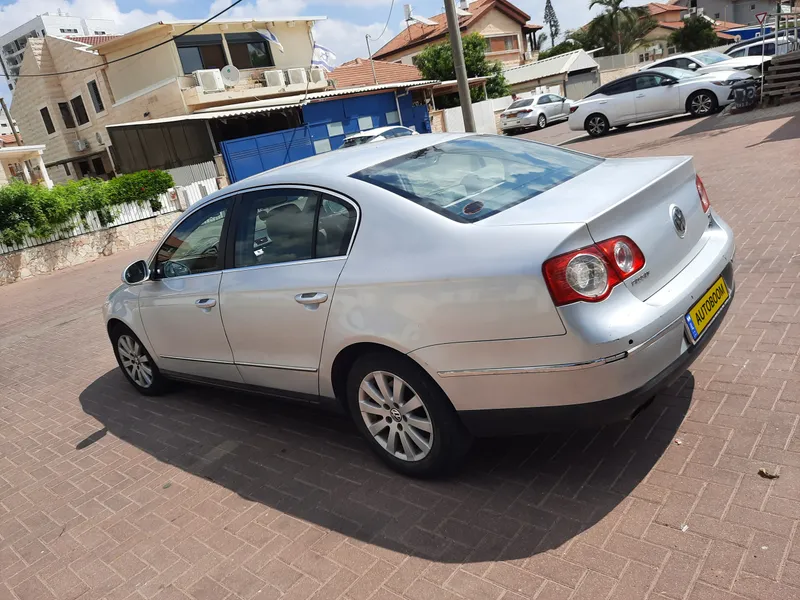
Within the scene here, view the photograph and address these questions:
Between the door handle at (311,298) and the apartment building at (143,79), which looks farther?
the apartment building at (143,79)

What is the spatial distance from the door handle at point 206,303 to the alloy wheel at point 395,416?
1.24 m

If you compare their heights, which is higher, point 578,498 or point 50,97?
point 50,97

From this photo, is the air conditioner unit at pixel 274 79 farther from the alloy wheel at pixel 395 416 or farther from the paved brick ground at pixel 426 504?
the alloy wheel at pixel 395 416

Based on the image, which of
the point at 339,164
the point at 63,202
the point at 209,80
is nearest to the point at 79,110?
the point at 209,80

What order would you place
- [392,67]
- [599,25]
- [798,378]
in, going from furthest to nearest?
[599,25] → [392,67] → [798,378]

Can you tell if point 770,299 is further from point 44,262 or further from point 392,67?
point 392,67

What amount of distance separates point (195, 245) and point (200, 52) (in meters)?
26.1

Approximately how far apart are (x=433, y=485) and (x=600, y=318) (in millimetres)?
1284

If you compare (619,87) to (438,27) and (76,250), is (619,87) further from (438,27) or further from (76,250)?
(438,27)

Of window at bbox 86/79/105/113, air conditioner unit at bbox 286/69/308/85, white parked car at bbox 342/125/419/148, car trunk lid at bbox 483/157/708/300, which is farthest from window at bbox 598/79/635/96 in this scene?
window at bbox 86/79/105/113

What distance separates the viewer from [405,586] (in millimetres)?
2520

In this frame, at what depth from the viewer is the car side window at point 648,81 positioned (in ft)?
53.2

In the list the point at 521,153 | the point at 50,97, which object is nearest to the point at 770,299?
the point at 521,153

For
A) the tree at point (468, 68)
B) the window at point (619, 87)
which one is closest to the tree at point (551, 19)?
the tree at point (468, 68)
